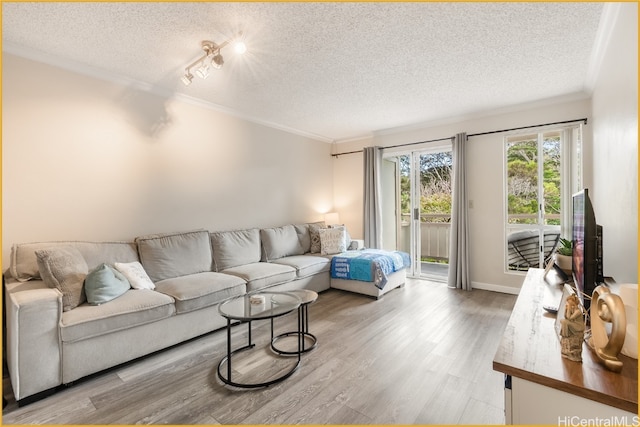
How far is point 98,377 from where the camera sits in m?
2.06

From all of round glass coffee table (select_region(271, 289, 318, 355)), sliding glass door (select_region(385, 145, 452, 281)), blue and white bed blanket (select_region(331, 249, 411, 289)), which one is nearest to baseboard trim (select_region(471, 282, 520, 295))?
sliding glass door (select_region(385, 145, 452, 281))

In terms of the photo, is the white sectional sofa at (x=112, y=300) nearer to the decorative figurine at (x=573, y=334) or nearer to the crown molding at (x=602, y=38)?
the decorative figurine at (x=573, y=334)

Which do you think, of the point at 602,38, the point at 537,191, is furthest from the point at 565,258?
the point at 537,191

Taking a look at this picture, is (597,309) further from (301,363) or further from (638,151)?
(301,363)

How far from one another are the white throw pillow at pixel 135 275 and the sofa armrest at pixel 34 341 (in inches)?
23.8

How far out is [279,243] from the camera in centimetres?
411

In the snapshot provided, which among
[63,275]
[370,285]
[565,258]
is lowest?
[370,285]

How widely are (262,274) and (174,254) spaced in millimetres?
916

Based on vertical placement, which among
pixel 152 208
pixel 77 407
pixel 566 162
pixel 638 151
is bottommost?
pixel 77 407

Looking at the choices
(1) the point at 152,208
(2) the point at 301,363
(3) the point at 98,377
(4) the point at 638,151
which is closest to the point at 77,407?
(3) the point at 98,377

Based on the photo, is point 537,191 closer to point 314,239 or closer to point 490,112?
point 490,112

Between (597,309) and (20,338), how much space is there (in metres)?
2.86

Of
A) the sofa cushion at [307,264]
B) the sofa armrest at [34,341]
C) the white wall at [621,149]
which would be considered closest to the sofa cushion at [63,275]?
the sofa armrest at [34,341]

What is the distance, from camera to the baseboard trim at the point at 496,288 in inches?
155
